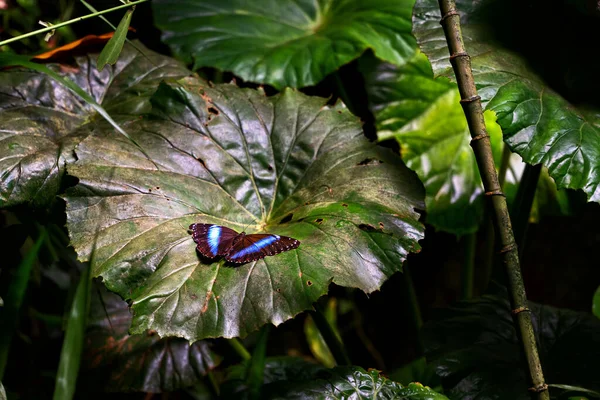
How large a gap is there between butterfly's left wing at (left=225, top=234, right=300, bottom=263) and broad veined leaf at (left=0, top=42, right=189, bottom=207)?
1.37ft

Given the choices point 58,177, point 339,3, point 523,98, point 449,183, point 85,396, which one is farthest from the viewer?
point 339,3

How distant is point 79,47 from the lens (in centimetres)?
138

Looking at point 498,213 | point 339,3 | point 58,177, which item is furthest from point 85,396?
point 339,3

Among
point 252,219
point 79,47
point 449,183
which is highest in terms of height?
point 79,47

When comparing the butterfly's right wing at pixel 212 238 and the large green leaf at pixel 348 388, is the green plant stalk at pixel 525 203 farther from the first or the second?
the butterfly's right wing at pixel 212 238

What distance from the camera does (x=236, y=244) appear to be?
37.6 inches

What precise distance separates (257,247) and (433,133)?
0.84m

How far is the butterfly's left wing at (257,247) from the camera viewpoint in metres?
0.93

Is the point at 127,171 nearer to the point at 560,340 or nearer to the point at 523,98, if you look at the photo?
the point at 523,98

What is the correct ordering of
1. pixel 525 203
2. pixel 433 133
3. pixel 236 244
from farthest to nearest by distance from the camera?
pixel 433 133 → pixel 525 203 → pixel 236 244

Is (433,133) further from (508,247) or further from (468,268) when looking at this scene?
(508,247)

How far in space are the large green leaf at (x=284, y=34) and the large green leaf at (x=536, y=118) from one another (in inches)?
16.5

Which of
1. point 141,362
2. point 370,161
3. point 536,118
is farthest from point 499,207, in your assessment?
point 141,362

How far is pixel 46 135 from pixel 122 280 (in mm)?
446
